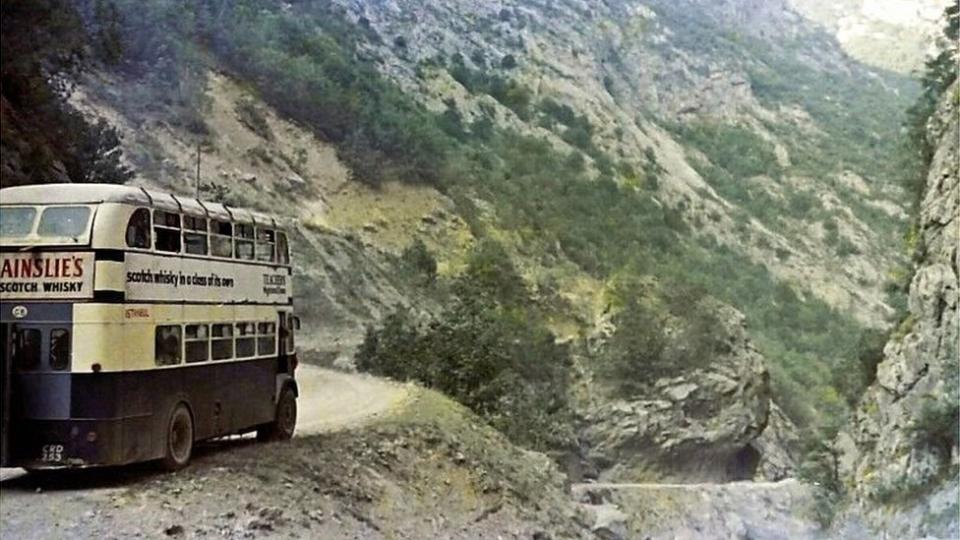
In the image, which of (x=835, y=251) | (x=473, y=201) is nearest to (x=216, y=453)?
(x=473, y=201)

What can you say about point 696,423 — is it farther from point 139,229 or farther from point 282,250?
point 139,229

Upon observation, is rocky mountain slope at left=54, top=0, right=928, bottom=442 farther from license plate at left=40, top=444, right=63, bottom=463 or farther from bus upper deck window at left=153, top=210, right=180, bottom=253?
license plate at left=40, top=444, right=63, bottom=463

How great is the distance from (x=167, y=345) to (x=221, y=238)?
1.79 ft

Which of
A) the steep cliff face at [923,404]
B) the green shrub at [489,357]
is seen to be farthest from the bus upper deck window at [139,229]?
the steep cliff face at [923,404]

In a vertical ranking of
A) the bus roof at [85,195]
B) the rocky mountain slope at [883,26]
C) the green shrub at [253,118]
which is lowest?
the bus roof at [85,195]

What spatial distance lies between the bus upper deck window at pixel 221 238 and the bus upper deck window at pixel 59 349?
29.1 inches

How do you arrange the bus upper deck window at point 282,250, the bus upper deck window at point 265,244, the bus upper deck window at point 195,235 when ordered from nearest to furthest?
the bus upper deck window at point 195,235
the bus upper deck window at point 265,244
the bus upper deck window at point 282,250

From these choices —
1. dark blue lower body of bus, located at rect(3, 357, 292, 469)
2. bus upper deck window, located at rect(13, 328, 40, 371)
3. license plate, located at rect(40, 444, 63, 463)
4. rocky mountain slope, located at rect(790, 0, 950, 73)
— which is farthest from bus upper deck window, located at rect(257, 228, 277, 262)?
rocky mountain slope, located at rect(790, 0, 950, 73)

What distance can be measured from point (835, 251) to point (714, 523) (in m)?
1.49

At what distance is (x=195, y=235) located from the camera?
439 centimetres

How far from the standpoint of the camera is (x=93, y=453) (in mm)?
3934

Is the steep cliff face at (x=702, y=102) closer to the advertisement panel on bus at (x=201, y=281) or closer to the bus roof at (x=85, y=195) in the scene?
the advertisement panel on bus at (x=201, y=281)

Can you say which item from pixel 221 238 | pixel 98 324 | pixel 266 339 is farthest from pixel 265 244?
pixel 98 324

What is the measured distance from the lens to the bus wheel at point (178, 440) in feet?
13.9
